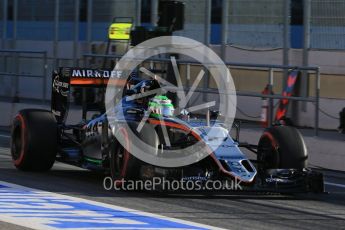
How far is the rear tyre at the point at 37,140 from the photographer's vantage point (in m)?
10.9

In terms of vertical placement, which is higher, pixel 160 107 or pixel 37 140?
pixel 160 107

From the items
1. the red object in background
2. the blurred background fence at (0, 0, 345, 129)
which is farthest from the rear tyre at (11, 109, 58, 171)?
the blurred background fence at (0, 0, 345, 129)

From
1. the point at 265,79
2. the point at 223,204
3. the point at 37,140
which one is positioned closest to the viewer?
the point at 223,204

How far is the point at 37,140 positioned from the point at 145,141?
7.16ft

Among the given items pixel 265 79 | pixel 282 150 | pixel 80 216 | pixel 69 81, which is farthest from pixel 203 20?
pixel 80 216

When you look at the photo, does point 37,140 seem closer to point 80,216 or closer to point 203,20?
point 80,216

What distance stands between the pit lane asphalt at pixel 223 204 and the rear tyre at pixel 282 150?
1.38ft

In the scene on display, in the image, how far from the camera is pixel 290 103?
571 inches

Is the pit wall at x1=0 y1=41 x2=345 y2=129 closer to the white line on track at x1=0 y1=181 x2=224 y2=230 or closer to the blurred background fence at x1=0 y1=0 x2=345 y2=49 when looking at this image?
the blurred background fence at x1=0 y1=0 x2=345 y2=49

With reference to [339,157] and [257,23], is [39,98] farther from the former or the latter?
[339,157]

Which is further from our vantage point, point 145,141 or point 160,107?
point 160,107

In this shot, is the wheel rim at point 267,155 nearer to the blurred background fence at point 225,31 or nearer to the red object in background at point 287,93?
the blurred background fence at point 225,31

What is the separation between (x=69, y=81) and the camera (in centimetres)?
1170

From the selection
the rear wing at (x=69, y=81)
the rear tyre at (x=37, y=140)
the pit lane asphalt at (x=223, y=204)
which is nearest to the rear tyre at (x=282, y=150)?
the pit lane asphalt at (x=223, y=204)
